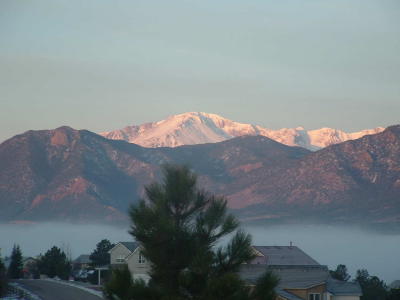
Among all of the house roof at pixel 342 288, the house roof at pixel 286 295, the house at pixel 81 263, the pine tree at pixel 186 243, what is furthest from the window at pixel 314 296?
the house at pixel 81 263

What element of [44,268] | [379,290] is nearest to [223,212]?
[379,290]

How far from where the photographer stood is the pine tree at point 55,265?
120350 mm

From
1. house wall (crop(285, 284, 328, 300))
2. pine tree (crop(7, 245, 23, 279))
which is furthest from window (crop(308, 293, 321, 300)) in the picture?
pine tree (crop(7, 245, 23, 279))

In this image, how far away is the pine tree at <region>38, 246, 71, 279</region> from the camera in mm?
120350

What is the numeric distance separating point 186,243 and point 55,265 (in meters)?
90.0

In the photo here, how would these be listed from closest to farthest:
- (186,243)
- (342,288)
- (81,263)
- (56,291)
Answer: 1. (186,243)
2. (342,288)
3. (56,291)
4. (81,263)

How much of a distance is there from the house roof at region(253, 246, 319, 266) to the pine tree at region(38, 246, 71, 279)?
125 feet

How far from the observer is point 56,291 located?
261 feet

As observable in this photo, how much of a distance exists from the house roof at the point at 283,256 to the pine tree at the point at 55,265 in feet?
125

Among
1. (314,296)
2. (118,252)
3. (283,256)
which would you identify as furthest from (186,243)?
(118,252)

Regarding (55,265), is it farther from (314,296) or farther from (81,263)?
(314,296)

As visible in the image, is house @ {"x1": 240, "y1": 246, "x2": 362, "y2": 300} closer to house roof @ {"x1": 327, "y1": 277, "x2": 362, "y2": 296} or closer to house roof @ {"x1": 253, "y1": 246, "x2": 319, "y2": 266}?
house roof @ {"x1": 327, "y1": 277, "x2": 362, "y2": 296}

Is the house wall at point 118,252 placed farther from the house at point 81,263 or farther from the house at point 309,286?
the house at point 81,263

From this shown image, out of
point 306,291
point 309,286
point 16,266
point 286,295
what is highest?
point 16,266
